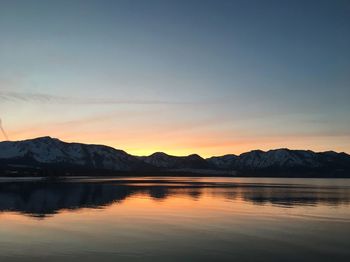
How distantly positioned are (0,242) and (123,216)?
17.9 m

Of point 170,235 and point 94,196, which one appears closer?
point 170,235

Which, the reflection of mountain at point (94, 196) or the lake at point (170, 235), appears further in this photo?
the reflection of mountain at point (94, 196)

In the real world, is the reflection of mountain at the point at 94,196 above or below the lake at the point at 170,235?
above

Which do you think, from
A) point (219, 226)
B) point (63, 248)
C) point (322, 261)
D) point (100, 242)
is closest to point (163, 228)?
point (219, 226)

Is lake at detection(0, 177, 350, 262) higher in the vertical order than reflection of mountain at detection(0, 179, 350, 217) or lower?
lower

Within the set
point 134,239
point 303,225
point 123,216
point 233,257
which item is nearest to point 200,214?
point 123,216

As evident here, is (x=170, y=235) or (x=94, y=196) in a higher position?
(x=94, y=196)

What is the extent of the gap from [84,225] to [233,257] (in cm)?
1728

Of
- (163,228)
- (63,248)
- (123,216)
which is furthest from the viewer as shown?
(123,216)

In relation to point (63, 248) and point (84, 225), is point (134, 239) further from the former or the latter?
point (84, 225)

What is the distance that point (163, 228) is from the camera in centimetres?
3847

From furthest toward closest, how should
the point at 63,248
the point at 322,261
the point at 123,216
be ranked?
the point at 123,216 < the point at 63,248 < the point at 322,261

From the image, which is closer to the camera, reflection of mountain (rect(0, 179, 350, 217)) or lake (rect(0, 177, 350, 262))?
lake (rect(0, 177, 350, 262))

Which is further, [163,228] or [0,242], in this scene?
[163,228]
